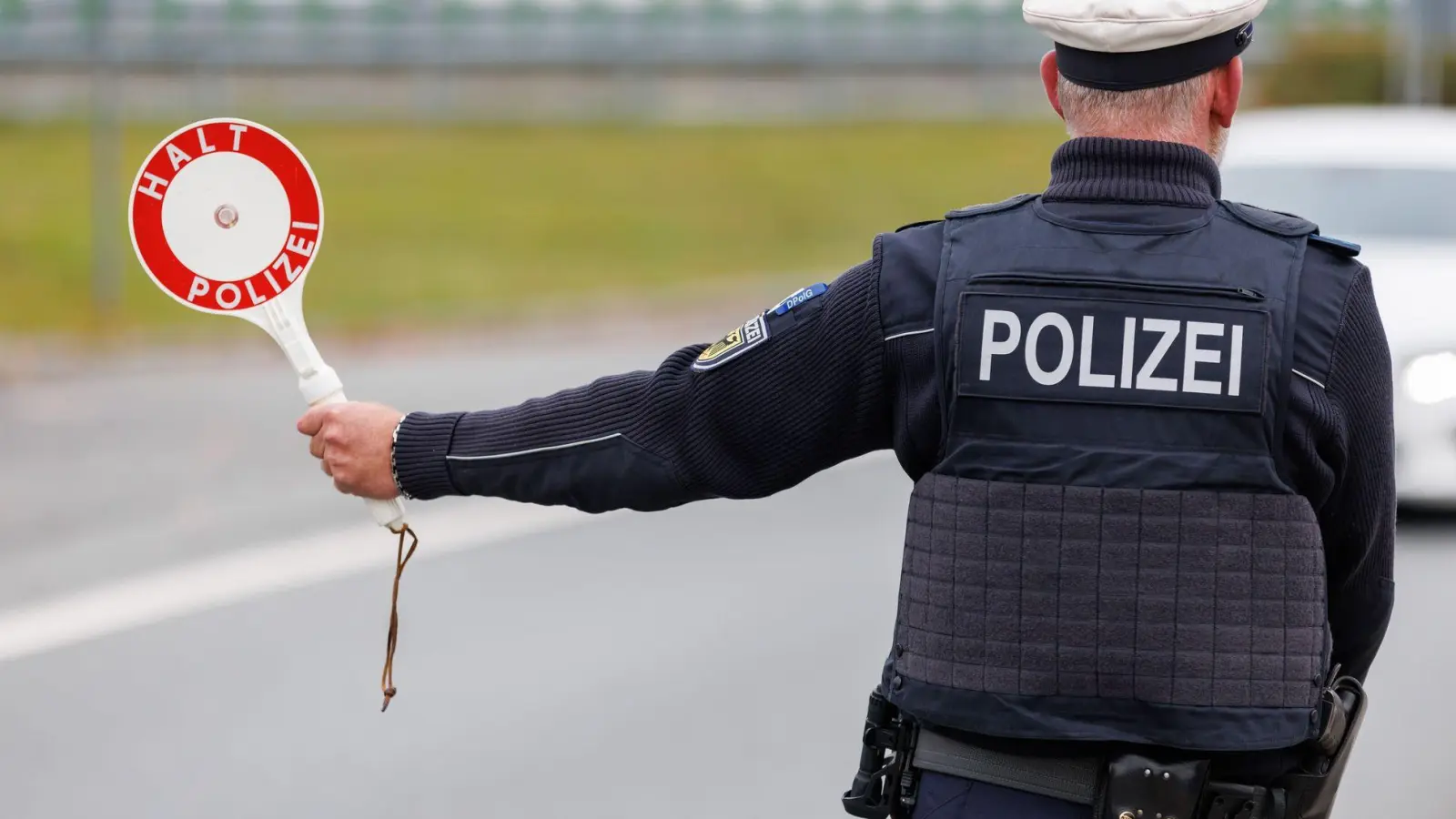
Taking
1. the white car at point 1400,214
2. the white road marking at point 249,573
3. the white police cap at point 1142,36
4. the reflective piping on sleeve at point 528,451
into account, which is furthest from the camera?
the white car at point 1400,214

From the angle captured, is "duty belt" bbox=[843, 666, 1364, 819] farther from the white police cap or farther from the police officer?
the white police cap

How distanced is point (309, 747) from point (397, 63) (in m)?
27.7

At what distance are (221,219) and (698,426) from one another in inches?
31.1

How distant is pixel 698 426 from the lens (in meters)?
2.63

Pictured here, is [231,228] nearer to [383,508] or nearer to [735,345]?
[383,508]

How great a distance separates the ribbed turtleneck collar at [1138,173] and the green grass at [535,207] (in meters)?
12.8

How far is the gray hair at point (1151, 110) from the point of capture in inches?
97.3

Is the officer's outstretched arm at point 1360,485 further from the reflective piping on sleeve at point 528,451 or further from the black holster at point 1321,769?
the reflective piping on sleeve at point 528,451

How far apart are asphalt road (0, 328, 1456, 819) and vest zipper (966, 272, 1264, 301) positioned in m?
3.01

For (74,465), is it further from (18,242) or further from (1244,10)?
(18,242)

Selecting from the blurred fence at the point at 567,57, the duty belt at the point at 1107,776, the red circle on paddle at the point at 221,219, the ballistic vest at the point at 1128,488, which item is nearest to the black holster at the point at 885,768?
the duty belt at the point at 1107,776

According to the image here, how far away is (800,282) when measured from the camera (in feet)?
61.3

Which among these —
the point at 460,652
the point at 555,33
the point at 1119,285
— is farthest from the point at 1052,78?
the point at 555,33

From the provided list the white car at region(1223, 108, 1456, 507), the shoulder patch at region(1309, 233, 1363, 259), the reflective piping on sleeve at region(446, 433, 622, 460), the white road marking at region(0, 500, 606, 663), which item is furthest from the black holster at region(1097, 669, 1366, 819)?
the white car at region(1223, 108, 1456, 507)
